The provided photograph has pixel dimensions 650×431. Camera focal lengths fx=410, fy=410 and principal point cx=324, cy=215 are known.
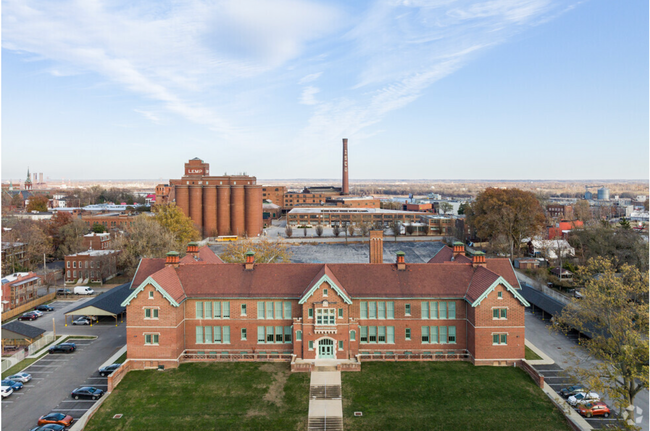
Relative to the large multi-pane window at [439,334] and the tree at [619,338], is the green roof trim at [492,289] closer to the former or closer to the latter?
the large multi-pane window at [439,334]

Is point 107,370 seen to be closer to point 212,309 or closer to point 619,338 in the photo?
point 212,309

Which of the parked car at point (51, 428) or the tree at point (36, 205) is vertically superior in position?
the tree at point (36, 205)

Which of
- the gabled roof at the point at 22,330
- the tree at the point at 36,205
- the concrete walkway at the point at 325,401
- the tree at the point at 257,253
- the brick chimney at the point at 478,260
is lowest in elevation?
the concrete walkway at the point at 325,401

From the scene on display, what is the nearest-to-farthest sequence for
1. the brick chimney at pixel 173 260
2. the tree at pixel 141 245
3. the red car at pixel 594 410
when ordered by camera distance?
1. the red car at pixel 594 410
2. the brick chimney at pixel 173 260
3. the tree at pixel 141 245

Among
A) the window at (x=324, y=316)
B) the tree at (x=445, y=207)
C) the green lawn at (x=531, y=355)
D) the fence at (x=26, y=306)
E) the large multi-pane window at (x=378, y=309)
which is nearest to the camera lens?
the window at (x=324, y=316)

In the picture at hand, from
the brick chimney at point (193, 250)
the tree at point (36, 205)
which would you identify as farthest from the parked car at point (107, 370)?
the tree at point (36, 205)

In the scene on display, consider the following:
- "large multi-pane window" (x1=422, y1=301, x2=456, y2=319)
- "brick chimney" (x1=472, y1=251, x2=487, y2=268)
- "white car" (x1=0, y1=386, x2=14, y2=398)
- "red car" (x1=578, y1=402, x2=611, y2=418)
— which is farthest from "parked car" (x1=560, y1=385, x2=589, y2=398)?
"white car" (x1=0, y1=386, x2=14, y2=398)

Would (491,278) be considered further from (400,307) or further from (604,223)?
(604,223)

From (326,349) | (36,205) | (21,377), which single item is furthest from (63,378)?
(36,205)
